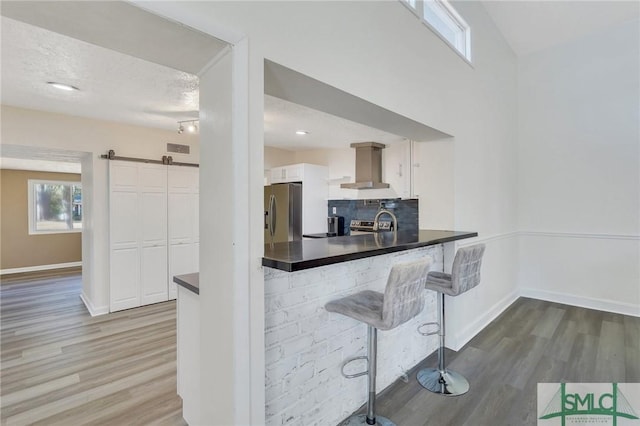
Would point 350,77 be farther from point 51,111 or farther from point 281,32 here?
point 51,111

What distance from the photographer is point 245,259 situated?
4.08 feet

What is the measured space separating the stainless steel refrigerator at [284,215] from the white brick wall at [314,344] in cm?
300

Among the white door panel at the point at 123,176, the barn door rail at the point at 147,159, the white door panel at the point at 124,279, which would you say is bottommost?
the white door panel at the point at 124,279

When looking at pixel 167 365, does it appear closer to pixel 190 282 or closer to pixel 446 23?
pixel 190 282

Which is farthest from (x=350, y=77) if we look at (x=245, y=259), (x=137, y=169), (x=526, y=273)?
(x=526, y=273)

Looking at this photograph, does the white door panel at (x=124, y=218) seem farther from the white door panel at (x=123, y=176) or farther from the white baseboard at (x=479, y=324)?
the white baseboard at (x=479, y=324)

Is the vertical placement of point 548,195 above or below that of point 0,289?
above

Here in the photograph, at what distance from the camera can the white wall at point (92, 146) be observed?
3.42m

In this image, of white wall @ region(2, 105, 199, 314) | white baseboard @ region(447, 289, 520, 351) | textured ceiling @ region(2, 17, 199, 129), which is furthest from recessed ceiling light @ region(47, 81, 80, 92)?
white baseboard @ region(447, 289, 520, 351)

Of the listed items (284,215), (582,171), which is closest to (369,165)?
(284,215)

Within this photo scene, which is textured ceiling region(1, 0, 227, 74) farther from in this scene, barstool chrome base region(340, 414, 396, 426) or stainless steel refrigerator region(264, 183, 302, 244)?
stainless steel refrigerator region(264, 183, 302, 244)

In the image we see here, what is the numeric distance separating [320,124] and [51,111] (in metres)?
3.14

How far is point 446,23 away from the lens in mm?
3012

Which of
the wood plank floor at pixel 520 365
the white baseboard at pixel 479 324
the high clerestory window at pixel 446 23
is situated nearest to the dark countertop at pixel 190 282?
the wood plank floor at pixel 520 365
